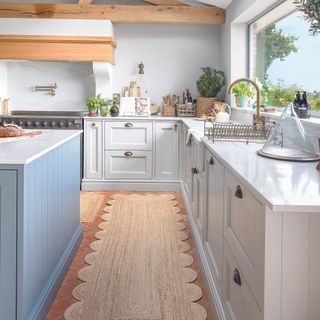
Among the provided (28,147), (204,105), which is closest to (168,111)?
(204,105)

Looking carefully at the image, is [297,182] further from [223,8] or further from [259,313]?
[223,8]

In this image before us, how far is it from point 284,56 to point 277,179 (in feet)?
8.05

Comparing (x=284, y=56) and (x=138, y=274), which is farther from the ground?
(x=284, y=56)

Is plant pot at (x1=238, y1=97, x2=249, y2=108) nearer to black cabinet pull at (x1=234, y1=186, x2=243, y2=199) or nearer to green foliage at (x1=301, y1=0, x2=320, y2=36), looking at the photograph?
green foliage at (x1=301, y1=0, x2=320, y2=36)

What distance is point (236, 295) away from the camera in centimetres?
153

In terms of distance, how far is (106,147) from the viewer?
4766mm

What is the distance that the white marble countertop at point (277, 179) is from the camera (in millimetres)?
1031

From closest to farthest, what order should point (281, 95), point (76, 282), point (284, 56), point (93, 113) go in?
1. point (76, 282)
2. point (281, 95)
3. point (284, 56)
4. point (93, 113)

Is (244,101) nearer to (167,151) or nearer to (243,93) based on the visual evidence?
(243,93)

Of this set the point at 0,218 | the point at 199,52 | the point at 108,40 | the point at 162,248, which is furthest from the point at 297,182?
the point at 199,52

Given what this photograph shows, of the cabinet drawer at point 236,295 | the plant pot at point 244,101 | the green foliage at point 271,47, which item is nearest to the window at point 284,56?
the green foliage at point 271,47

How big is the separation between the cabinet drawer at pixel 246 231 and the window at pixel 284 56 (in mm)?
1323

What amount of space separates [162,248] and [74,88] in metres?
3.08

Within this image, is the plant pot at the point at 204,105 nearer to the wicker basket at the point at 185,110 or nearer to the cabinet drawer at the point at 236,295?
the wicker basket at the point at 185,110
